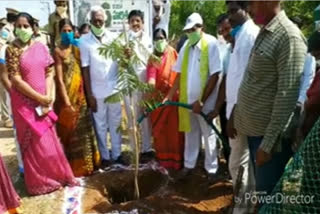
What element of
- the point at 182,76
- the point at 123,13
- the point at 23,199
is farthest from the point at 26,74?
the point at 123,13

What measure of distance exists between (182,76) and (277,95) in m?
1.95

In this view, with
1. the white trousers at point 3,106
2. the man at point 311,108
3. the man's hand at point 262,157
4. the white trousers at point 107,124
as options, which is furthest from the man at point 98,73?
the white trousers at point 3,106

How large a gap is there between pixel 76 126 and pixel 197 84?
60.4 inches

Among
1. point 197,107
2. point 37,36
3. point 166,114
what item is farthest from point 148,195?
point 37,36

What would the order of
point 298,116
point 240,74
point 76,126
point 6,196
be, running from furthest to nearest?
1. point 76,126
2. point 6,196
3. point 240,74
4. point 298,116

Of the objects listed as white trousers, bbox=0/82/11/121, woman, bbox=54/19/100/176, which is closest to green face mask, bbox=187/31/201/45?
woman, bbox=54/19/100/176

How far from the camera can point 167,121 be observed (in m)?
4.84

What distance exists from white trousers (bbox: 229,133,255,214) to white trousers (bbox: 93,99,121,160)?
67.3 inches

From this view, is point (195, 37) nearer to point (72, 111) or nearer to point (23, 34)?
point (72, 111)

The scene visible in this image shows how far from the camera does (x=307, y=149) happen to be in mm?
1754

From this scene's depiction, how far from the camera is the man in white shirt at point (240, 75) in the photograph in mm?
3371

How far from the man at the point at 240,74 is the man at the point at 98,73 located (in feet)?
5.19

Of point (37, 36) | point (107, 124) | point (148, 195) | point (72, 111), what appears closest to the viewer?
point (148, 195)

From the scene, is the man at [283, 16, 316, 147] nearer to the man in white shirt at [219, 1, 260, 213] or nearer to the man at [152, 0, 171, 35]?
the man in white shirt at [219, 1, 260, 213]
